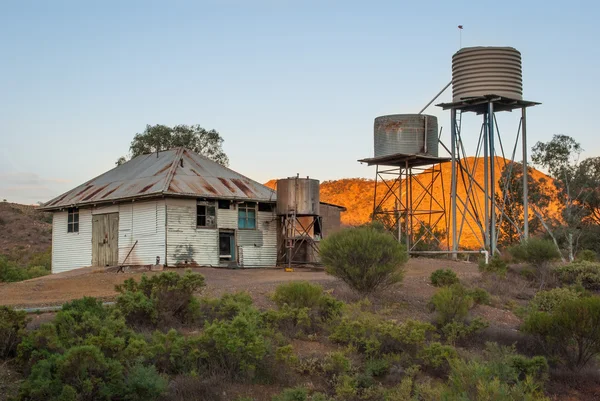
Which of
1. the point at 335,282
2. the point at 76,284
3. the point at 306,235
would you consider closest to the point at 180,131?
the point at 306,235

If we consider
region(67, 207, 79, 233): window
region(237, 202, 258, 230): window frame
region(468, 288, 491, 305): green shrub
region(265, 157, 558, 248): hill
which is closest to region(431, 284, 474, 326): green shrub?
region(468, 288, 491, 305): green shrub

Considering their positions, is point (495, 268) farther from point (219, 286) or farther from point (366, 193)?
point (366, 193)

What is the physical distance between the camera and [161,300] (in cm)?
1535

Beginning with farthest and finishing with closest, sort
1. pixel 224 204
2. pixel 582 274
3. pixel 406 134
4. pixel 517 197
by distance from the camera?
pixel 517 197
pixel 406 134
pixel 224 204
pixel 582 274

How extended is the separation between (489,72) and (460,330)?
58.1 ft

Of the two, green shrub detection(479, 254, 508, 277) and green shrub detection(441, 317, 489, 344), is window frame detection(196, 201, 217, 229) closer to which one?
green shrub detection(479, 254, 508, 277)

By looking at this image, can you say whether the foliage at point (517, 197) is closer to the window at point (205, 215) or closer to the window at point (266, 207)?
the window at point (266, 207)

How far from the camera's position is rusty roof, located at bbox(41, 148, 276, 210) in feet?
97.6

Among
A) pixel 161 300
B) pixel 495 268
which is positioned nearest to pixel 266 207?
pixel 495 268

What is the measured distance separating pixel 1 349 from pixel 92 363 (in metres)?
2.11

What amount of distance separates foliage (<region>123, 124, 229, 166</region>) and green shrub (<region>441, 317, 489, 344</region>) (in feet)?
117

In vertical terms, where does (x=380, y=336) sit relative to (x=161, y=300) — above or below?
below

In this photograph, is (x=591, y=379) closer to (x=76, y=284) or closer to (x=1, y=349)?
(x=1, y=349)

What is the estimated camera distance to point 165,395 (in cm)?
1166
